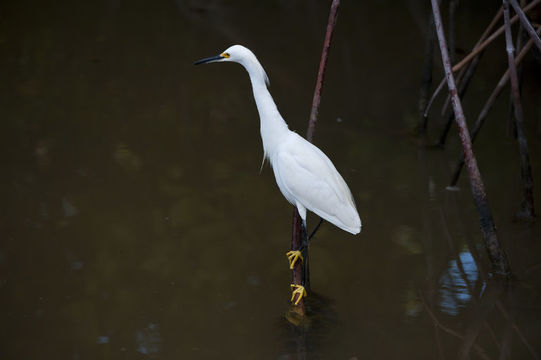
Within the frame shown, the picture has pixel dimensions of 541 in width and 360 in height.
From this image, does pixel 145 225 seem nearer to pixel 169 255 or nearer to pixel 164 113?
pixel 169 255

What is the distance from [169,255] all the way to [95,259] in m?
0.46

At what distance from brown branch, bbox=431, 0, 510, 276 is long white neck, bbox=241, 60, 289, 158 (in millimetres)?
976

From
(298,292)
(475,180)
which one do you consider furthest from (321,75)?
(298,292)

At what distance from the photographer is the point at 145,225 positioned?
4.50 meters

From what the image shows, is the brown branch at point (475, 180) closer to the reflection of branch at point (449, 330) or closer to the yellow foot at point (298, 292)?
the reflection of branch at point (449, 330)

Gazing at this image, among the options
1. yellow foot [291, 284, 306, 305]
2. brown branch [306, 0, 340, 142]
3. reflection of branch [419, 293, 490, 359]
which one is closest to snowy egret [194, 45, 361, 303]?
yellow foot [291, 284, 306, 305]

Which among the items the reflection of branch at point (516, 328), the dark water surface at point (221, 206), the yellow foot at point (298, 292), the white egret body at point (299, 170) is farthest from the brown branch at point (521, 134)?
the yellow foot at point (298, 292)

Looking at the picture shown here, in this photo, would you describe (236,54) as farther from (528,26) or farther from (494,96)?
(494,96)

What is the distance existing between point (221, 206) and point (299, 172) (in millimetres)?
1416

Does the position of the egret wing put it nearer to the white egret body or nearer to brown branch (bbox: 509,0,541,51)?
the white egret body

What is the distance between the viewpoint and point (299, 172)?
11.5 feet

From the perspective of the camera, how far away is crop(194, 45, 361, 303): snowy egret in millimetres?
3488

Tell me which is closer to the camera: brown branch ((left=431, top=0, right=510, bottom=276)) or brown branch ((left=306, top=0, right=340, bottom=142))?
brown branch ((left=306, top=0, right=340, bottom=142))

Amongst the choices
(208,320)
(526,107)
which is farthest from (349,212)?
(526,107)
